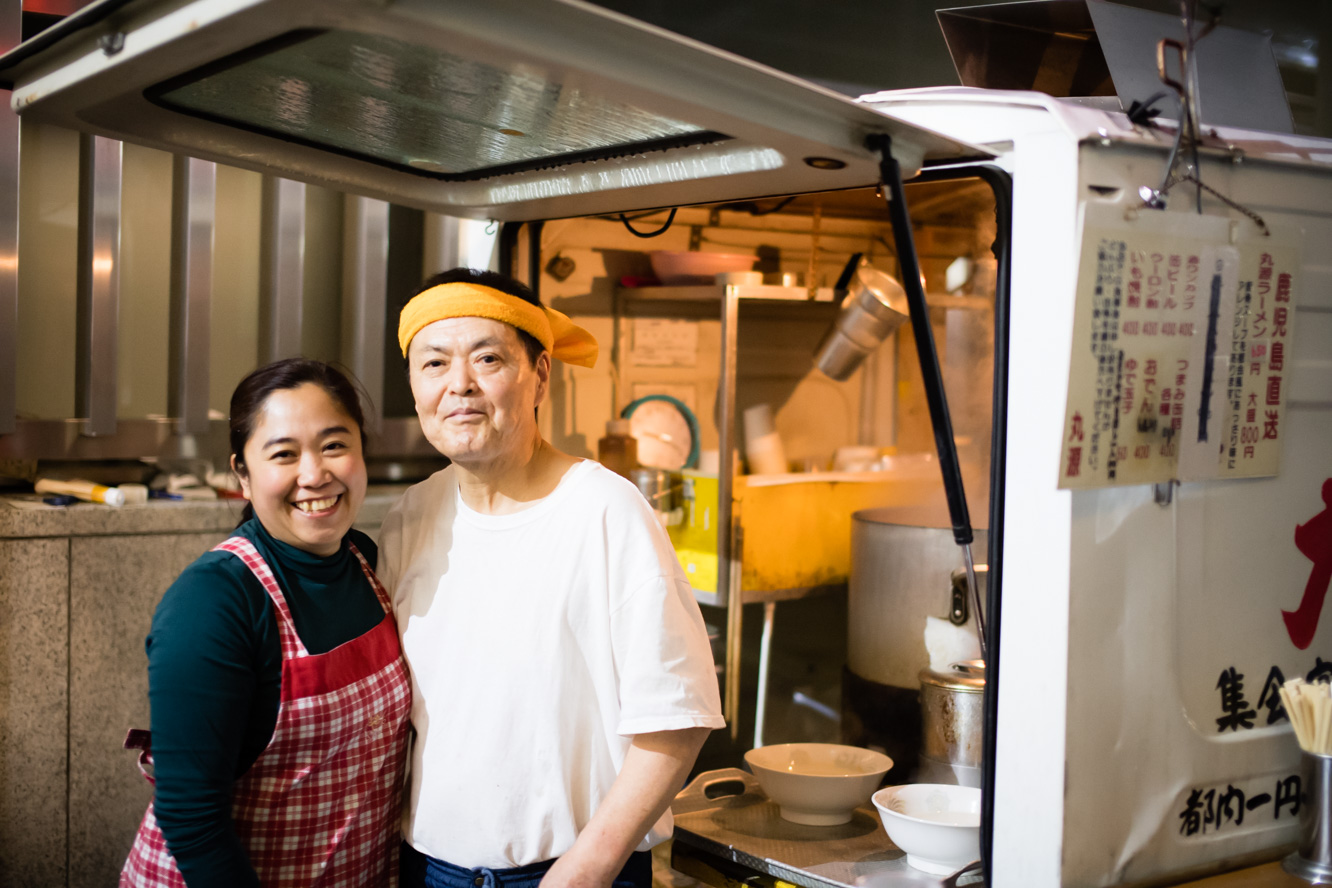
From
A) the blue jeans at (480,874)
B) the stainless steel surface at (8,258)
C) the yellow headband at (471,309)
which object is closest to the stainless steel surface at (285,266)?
the stainless steel surface at (8,258)

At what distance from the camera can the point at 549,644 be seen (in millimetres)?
1604

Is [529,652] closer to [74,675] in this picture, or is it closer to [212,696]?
[212,696]

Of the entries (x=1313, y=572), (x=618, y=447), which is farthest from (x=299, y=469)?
(x=1313, y=572)

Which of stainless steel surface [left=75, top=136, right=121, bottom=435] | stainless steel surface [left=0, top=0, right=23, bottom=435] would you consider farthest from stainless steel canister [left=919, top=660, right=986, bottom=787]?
stainless steel surface [left=0, top=0, right=23, bottom=435]

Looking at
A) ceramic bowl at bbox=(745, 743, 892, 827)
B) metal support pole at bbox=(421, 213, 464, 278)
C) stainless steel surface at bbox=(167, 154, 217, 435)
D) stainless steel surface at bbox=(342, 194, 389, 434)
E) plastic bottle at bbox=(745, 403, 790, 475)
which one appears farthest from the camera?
plastic bottle at bbox=(745, 403, 790, 475)

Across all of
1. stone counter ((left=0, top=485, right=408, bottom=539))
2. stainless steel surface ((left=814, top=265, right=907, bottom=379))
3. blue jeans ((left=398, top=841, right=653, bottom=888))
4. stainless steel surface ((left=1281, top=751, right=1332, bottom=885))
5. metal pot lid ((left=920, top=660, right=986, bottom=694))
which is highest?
stainless steel surface ((left=814, top=265, right=907, bottom=379))

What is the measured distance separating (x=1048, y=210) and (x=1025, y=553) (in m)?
0.51

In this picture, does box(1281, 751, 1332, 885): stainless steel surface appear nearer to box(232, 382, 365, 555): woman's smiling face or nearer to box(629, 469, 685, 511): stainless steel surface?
box(232, 382, 365, 555): woman's smiling face

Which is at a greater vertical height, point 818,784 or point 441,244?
point 441,244

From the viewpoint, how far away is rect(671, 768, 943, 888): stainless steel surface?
178 centimetres

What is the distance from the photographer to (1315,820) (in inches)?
64.5

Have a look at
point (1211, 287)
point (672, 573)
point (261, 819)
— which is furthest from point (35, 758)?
point (1211, 287)

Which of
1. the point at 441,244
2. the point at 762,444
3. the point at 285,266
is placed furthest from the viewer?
→ the point at 762,444

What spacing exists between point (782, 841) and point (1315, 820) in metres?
0.88
